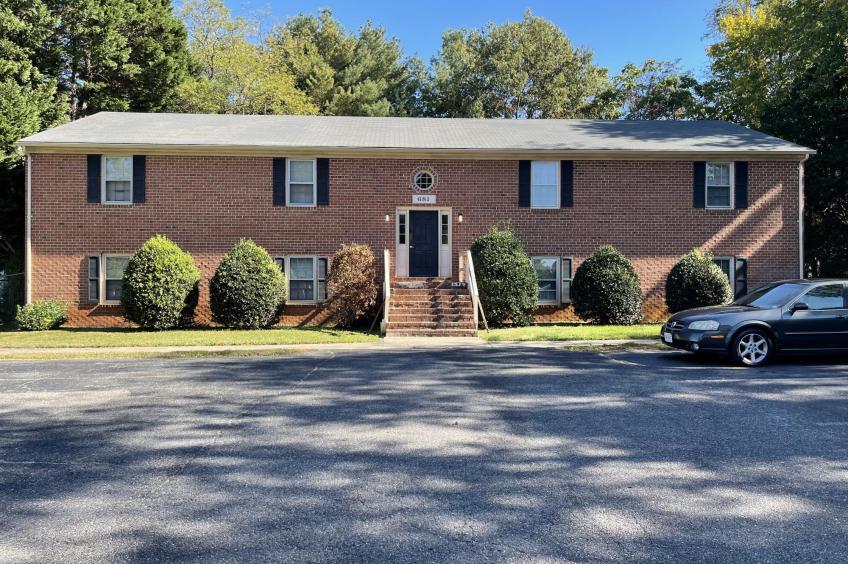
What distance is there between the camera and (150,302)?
16.6 m

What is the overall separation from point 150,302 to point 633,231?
14.0 meters

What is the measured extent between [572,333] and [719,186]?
8080 millimetres

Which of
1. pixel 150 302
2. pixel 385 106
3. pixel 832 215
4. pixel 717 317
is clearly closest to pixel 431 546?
pixel 717 317

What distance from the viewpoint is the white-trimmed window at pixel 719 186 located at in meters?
19.5

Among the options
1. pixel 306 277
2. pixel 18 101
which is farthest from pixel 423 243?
pixel 18 101

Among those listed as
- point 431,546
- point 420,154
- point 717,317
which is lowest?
point 431,546

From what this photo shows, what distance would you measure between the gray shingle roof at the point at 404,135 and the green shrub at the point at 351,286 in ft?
11.5

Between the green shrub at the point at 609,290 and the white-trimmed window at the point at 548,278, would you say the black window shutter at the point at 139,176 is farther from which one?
the green shrub at the point at 609,290

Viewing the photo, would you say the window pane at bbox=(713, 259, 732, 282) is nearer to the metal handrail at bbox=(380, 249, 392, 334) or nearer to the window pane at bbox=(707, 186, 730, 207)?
the window pane at bbox=(707, 186, 730, 207)

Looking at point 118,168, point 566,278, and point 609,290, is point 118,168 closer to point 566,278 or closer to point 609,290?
point 566,278

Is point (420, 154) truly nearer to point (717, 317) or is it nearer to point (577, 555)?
point (717, 317)

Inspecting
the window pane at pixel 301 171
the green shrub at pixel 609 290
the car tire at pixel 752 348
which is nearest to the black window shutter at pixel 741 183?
the green shrub at pixel 609 290

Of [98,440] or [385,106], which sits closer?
[98,440]

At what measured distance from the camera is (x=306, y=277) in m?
19.0
